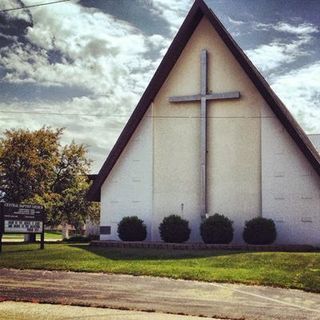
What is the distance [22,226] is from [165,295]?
482 inches

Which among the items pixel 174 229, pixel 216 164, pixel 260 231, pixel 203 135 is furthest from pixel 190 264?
pixel 203 135

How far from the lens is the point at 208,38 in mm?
27953

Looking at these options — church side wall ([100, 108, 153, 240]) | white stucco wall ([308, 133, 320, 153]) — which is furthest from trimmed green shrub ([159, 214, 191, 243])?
white stucco wall ([308, 133, 320, 153])

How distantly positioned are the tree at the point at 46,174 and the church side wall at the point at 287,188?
576 inches

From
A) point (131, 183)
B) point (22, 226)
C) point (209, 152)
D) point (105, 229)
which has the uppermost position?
point (209, 152)

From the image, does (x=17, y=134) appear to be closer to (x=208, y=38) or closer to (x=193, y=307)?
(x=208, y=38)

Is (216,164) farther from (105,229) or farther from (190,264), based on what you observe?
(190,264)

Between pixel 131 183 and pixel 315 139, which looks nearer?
pixel 131 183

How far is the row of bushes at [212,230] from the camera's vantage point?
24.2m

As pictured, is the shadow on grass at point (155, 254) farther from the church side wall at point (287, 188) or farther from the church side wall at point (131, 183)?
the church side wall at point (131, 183)

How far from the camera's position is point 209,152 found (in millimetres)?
27062

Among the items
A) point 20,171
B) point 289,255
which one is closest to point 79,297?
point 289,255

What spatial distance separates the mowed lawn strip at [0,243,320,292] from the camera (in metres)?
14.8

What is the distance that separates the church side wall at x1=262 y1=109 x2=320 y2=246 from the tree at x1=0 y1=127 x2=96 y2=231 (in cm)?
1464
